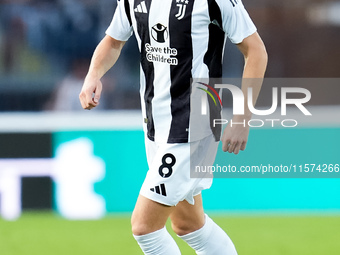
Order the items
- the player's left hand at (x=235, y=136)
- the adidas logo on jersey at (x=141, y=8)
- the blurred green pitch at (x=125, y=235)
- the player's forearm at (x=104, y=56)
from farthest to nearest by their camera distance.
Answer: the blurred green pitch at (x=125, y=235) < the player's forearm at (x=104, y=56) < the adidas logo on jersey at (x=141, y=8) < the player's left hand at (x=235, y=136)

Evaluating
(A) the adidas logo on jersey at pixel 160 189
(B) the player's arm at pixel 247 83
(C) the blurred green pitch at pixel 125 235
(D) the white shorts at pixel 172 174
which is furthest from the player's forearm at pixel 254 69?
(C) the blurred green pitch at pixel 125 235

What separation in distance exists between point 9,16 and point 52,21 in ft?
1.03

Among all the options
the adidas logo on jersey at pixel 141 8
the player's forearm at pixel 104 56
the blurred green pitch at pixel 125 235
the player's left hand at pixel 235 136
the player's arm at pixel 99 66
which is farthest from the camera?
Answer: the blurred green pitch at pixel 125 235

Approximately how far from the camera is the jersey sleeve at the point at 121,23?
2.82 meters

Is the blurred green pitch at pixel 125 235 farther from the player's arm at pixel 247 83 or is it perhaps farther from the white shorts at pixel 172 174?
the player's arm at pixel 247 83

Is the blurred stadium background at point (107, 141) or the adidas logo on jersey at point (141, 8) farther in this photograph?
the blurred stadium background at point (107, 141)

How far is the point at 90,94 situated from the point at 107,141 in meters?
2.23

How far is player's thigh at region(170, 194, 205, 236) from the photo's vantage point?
111 inches

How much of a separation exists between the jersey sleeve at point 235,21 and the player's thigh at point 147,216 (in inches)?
25.9

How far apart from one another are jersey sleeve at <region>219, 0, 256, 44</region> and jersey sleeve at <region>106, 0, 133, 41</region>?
0.41 m

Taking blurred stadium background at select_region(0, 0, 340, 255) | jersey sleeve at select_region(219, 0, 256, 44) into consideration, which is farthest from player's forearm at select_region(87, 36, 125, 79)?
blurred stadium background at select_region(0, 0, 340, 255)

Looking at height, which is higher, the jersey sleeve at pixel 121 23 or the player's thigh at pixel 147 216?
A: the jersey sleeve at pixel 121 23

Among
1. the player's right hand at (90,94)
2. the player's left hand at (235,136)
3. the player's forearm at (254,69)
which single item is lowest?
the player's left hand at (235,136)

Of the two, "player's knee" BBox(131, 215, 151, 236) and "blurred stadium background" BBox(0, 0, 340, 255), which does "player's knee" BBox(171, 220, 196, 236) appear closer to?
"player's knee" BBox(131, 215, 151, 236)
